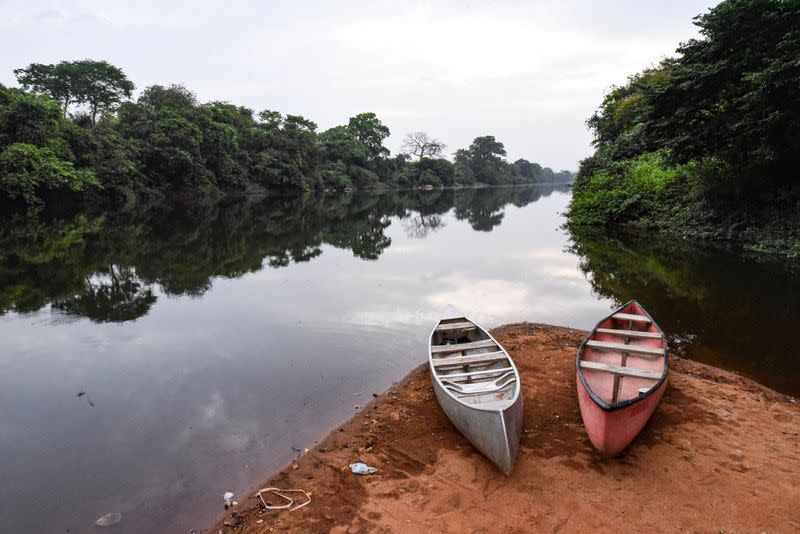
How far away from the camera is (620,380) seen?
16.3 ft

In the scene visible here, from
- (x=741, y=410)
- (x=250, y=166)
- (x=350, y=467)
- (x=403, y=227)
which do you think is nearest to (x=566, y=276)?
(x=741, y=410)

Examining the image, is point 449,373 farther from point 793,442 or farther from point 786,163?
point 786,163

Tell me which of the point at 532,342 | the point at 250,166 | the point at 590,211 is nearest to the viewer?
the point at 532,342

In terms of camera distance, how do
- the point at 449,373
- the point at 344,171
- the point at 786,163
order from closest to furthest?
1. the point at 449,373
2. the point at 786,163
3. the point at 344,171

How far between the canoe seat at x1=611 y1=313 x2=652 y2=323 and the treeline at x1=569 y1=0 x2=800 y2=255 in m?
8.64

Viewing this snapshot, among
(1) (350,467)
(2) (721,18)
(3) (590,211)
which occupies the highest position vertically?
(2) (721,18)

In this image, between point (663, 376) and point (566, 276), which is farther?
point (566, 276)

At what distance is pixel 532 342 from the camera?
7.44 metres

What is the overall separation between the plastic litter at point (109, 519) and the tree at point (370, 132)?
74.3 meters

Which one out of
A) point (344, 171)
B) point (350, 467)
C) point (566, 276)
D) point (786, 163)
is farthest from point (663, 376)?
point (344, 171)

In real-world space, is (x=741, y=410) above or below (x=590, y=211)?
below

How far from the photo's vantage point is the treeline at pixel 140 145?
27172 mm

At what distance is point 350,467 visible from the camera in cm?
435

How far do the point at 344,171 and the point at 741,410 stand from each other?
208 ft
